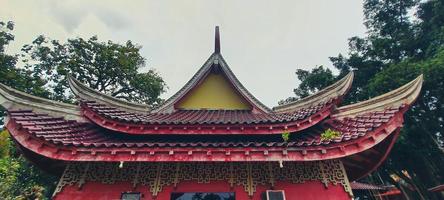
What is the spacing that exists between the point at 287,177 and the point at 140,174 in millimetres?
3280

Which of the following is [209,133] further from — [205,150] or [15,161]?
[15,161]

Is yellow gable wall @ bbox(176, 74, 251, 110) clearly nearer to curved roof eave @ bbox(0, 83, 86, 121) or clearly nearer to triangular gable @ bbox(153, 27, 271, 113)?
triangular gable @ bbox(153, 27, 271, 113)

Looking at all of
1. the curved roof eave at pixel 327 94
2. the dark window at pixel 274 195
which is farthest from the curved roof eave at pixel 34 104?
the curved roof eave at pixel 327 94

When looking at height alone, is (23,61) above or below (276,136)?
above

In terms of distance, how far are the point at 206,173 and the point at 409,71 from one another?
1460 cm

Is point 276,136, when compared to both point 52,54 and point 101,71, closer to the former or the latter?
point 101,71

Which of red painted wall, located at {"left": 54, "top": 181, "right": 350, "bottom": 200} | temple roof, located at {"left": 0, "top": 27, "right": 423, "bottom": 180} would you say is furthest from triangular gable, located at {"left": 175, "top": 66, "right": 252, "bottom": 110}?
red painted wall, located at {"left": 54, "top": 181, "right": 350, "bottom": 200}

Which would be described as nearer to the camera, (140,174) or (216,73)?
(140,174)

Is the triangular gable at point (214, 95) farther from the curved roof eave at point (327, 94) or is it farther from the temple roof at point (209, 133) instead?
the temple roof at point (209, 133)

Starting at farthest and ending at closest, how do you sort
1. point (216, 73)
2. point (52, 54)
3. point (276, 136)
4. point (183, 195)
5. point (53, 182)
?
point (52, 54) → point (53, 182) → point (216, 73) → point (276, 136) → point (183, 195)

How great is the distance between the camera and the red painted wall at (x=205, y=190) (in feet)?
17.0

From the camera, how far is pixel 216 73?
31.4 feet

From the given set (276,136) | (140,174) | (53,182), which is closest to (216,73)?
(276,136)

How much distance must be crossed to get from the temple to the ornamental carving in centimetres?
2
